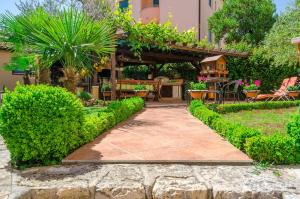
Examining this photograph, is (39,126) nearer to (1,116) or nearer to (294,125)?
(1,116)

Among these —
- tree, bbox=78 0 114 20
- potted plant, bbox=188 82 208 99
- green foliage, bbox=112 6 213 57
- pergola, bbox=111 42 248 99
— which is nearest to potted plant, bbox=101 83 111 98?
pergola, bbox=111 42 248 99

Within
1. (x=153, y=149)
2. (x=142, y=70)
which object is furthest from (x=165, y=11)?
(x=153, y=149)

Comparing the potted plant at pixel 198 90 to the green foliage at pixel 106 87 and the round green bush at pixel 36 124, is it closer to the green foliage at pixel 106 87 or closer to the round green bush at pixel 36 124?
the green foliage at pixel 106 87

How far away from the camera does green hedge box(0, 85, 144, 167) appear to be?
340cm

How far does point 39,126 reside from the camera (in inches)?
136

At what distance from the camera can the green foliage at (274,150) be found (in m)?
3.62

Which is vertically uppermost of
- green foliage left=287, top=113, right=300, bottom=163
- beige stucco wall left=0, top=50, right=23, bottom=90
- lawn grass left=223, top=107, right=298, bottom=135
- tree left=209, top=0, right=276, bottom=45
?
tree left=209, top=0, right=276, bottom=45

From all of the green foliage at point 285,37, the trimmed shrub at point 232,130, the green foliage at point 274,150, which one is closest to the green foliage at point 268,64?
the green foliage at point 285,37

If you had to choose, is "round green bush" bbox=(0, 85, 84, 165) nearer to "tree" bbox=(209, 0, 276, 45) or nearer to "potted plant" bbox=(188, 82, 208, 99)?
"potted plant" bbox=(188, 82, 208, 99)

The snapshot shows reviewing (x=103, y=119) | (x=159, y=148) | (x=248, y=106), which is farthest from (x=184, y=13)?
(x=159, y=148)

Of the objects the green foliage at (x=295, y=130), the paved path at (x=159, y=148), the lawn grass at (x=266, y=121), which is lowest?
the paved path at (x=159, y=148)

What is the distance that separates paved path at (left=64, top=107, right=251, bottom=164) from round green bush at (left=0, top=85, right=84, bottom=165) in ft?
0.98

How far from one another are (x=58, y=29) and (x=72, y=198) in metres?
4.01

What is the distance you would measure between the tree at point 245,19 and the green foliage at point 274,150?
1910cm
